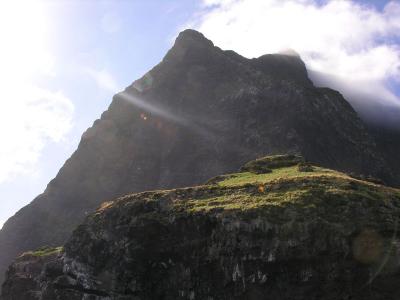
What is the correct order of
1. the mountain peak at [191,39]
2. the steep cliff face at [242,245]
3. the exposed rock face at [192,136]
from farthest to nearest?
the mountain peak at [191,39] < the exposed rock face at [192,136] < the steep cliff face at [242,245]

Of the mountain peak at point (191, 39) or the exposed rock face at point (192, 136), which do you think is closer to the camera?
the exposed rock face at point (192, 136)

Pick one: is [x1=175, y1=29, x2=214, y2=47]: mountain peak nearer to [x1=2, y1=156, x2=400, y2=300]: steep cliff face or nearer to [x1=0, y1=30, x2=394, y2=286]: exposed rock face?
[x1=0, y1=30, x2=394, y2=286]: exposed rock face

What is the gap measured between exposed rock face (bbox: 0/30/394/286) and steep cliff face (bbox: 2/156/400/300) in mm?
69225

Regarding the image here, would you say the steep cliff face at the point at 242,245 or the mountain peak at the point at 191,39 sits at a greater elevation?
the mountain peak at the point at 191,39

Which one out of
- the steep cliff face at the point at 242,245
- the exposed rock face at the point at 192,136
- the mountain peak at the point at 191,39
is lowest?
the steep cliff face at the point at 242,245

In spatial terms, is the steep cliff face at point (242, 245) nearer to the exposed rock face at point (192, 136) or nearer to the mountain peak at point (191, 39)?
the exposed rock face at point (192, 136)

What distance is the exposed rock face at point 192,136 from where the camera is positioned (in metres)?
111

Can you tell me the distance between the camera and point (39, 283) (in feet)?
140

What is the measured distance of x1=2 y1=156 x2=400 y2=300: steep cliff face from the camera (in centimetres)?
2834

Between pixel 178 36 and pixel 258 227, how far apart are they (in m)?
115

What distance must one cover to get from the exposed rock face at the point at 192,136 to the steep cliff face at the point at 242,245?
69.2 metres

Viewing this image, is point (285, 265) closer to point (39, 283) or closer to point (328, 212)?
point (328, 212)

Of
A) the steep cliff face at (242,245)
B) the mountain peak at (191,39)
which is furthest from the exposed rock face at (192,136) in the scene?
the steep cliff face at (242,245)

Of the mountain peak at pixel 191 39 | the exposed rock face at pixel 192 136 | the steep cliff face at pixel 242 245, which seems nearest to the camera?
the steep cliff face at pixel 242 245
